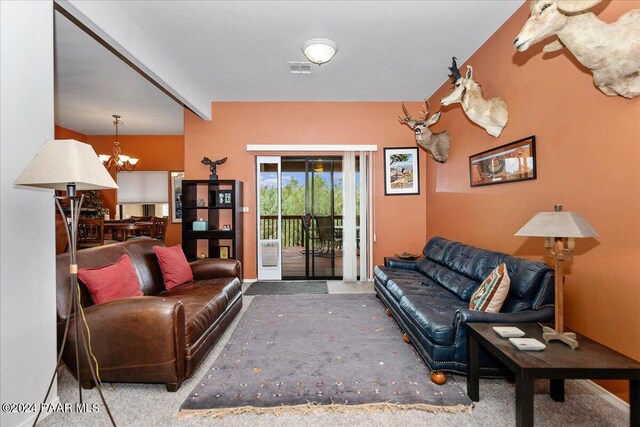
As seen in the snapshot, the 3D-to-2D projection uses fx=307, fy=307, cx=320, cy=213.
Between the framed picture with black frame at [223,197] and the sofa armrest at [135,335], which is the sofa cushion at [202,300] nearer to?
the sofa armrest at [135,335]

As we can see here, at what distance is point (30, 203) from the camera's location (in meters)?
1.76

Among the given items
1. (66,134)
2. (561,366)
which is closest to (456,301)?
(561,366)

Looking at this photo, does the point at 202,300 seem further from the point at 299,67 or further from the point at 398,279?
the point at 299,67

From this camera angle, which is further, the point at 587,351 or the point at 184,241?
the point at 184,241

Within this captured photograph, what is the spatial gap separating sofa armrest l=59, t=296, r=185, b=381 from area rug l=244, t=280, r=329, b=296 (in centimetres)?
246

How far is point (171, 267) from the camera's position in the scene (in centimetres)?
317

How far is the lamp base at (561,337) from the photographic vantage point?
166 centimetres

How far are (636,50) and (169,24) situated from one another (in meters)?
3.61

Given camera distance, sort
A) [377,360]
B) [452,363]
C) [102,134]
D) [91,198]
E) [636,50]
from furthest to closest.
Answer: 1. [102,134]
2. [91,198]
3. [377,360]
4. [452,363]
5. [636,50]

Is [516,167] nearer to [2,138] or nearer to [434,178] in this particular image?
[434,178]

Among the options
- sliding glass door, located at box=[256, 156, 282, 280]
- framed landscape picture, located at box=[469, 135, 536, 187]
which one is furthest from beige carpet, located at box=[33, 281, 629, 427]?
sliding glass door, located at box=[256, 156, 282, 280]

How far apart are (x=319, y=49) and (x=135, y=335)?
311cm

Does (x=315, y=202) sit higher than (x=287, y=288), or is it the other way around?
(x=315, y=202)

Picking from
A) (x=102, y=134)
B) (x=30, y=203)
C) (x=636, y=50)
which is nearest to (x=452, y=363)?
(x=636, y=50)
